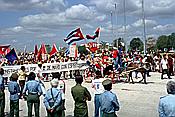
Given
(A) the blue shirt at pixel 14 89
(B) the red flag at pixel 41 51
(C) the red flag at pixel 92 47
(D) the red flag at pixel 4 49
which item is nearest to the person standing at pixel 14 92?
(A) the blue shirt at pixel 14 89

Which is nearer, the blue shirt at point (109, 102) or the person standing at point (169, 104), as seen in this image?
the person standing at point (169, 104)

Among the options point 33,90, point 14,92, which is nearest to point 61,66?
point 14,92

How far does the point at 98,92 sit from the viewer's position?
10.3 metres

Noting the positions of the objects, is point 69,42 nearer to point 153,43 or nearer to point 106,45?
point 106,45

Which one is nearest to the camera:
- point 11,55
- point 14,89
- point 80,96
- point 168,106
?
point 168,106

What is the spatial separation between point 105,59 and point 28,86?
16371 millimetres

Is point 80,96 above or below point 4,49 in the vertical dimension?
below

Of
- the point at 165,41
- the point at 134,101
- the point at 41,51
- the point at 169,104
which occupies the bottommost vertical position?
the point at 134,101

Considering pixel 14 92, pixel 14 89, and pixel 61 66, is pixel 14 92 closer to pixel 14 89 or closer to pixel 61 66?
pixel 14 89

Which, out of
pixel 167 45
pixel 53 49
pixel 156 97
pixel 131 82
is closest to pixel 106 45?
pixel 53 49

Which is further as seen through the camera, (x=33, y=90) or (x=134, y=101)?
(x=134, y=101)

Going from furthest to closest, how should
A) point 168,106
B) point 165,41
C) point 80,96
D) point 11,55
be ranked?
point 165,41
point 11,55
point 80,96
point 168,106

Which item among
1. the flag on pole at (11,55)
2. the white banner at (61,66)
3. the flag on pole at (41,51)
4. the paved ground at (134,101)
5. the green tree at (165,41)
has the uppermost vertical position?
the green tree at (165,41)

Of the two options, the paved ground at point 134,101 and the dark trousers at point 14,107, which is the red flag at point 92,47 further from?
the dark trousers at point 14,107
